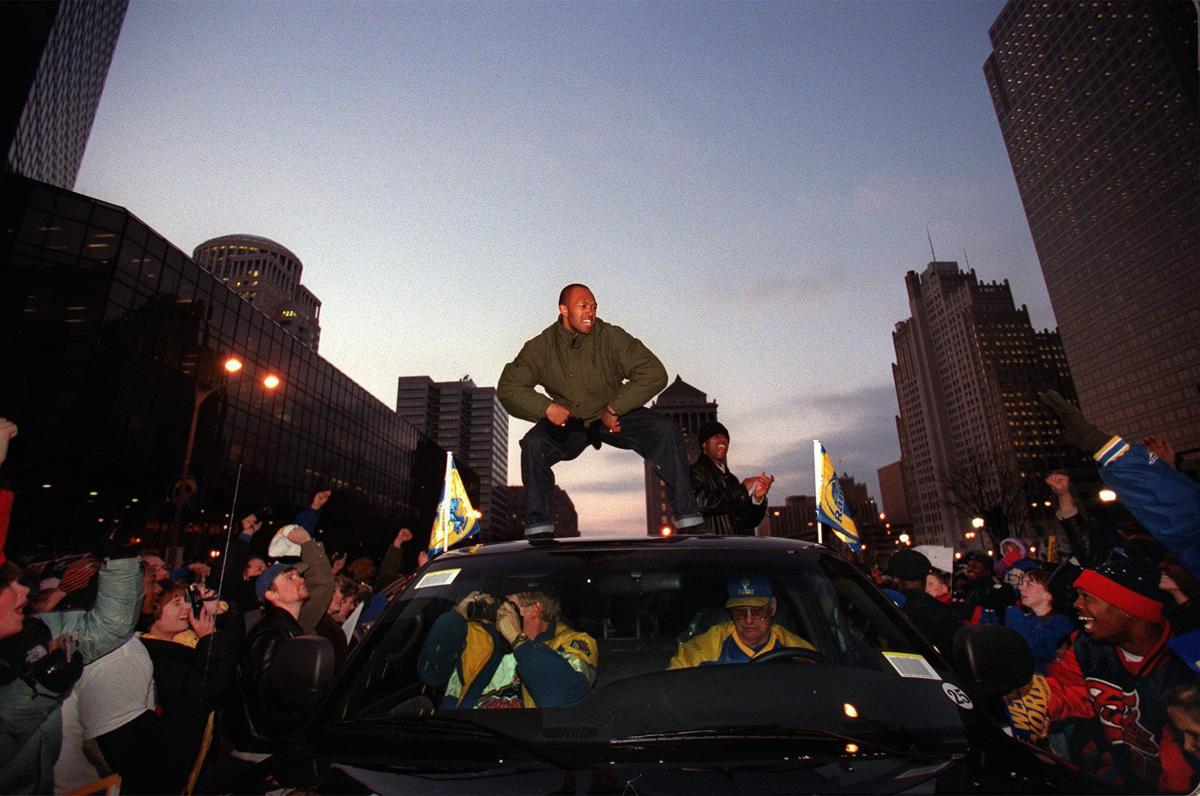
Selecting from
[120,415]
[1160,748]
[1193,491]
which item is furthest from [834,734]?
[120,415]

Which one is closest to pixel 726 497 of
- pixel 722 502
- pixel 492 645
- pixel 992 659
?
pixel 722 502

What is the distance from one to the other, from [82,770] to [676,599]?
13.2ft

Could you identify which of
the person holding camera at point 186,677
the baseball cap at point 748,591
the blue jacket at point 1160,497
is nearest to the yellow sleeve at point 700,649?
the baseball cap at point 748,591

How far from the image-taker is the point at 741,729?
4.89 ft

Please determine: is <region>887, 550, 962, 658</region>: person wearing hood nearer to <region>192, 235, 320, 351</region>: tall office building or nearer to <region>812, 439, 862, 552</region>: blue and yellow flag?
<region>812, 439, 862, 552</region>: blue and yellow flag

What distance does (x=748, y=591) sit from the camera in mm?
2523

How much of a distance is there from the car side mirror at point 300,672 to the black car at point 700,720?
0.01m

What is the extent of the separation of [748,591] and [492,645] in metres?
1.15

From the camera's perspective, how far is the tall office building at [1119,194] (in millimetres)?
100500

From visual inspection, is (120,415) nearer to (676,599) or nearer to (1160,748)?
(676,599)

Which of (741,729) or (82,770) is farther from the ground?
(741,729)

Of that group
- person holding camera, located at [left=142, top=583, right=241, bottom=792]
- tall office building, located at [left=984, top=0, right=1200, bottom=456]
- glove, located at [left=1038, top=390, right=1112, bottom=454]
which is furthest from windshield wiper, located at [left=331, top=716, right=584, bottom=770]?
tall office building, located at [left=984, top=0, right=1200, bottom=456]

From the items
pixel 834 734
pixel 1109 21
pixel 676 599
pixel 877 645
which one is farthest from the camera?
pixel 1109 21

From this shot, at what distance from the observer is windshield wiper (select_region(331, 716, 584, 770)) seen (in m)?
1.46
